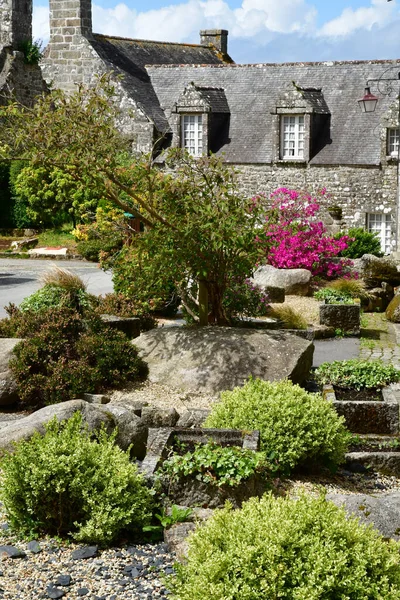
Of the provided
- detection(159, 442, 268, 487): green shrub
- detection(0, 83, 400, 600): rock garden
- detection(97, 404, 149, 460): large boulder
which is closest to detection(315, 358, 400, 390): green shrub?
detection(0, 83, 400, 600): rock garden

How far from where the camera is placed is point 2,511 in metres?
7.36

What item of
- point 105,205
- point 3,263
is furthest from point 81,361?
point 105,205

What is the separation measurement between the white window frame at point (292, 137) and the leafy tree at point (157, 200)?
19286 millimetres

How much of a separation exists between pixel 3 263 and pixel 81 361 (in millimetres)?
16135

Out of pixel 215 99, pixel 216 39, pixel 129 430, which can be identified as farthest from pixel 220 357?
pixel 216 39

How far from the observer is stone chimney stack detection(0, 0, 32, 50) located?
1245 inches

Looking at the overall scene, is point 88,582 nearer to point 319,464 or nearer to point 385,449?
point 319,464

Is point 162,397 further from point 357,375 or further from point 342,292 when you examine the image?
point 342,292

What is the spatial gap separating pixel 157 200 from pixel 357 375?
11.7 ft

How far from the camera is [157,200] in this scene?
1245 centimetres

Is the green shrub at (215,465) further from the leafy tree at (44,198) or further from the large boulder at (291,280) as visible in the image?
the leafy tree at (44,198)

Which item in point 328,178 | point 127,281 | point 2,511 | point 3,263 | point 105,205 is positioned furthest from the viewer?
point 328,178

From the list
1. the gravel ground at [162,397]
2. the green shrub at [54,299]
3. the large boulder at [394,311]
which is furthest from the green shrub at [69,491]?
the large boulder at [394,311]

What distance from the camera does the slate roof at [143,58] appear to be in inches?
1326
